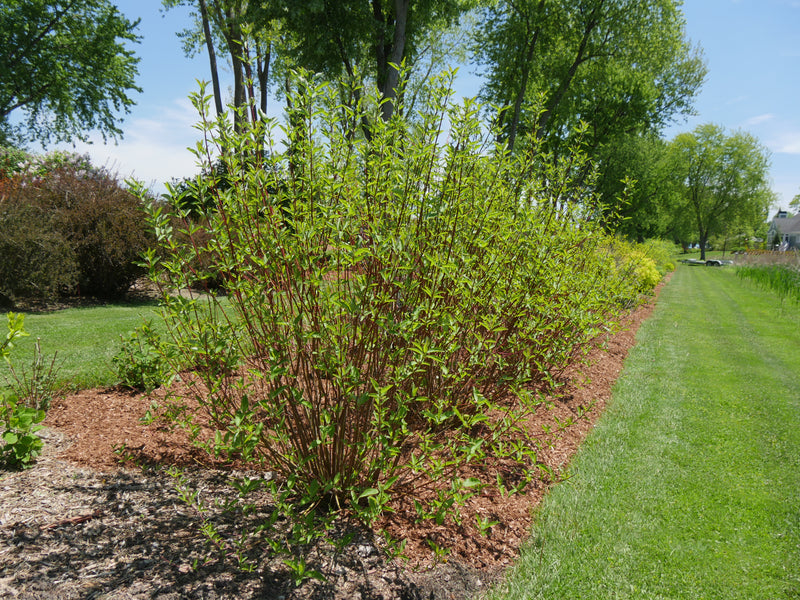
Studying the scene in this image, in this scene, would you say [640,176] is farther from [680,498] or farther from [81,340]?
[81,340]

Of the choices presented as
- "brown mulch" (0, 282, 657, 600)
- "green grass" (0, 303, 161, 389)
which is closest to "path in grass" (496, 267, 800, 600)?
"brown mulch" (0, 282, 657, 600)

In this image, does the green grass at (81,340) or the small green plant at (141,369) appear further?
the green grass at (81,340)

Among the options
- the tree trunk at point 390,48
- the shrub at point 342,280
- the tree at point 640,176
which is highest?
the tree at point 640,176

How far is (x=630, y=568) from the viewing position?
2.69 metres

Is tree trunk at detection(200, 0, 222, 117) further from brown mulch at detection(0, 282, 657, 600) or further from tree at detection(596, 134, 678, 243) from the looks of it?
tree at detection(596, 134, 678, 243)

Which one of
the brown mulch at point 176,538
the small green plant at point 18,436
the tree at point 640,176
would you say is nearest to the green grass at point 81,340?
the small green plant at point 18,436

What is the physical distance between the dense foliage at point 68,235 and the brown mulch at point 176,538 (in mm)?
5991

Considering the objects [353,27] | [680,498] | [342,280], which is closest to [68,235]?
[353,27]

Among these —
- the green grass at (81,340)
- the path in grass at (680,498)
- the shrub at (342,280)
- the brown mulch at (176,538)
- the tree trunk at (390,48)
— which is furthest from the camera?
the tree trunk at (390,48)

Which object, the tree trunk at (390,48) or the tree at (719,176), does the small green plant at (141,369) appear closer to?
the tree trunk at (390,48)

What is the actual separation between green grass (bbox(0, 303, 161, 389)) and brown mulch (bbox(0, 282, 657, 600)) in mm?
1040

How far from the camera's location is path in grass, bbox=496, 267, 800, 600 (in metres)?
2.62

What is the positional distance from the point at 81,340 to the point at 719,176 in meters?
56.0

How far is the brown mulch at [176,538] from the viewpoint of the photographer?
209 cm
